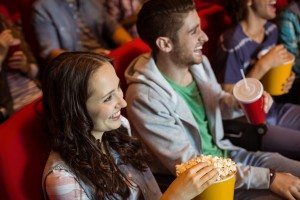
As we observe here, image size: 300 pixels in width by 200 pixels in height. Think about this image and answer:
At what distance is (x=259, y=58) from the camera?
1.81 meters

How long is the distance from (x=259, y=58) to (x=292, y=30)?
299mm

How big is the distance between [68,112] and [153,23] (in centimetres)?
49

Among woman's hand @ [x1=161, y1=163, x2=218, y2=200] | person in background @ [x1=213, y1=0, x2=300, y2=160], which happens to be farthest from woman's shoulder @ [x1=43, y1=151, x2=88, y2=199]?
person in background @ [x1=213, y1=0, x2=300, y2=160]

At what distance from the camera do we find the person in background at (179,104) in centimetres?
136

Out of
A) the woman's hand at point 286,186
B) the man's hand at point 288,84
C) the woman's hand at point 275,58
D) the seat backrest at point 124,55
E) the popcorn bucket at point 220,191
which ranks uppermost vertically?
the seat backrest at point 124,55

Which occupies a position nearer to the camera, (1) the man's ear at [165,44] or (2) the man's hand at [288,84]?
(1) the man's ear at [165,44]

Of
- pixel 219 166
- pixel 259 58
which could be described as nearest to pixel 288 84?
pixel 259 58

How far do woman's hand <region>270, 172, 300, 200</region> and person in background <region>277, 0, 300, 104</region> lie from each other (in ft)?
2.60

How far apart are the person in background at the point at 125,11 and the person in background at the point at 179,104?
0.85 metres

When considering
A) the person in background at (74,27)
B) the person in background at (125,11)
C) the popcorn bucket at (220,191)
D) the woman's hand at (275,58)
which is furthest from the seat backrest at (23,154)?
the person in background at (125,11)

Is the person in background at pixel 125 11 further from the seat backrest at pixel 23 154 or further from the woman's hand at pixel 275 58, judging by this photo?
the seat backrest at pixel 23 154

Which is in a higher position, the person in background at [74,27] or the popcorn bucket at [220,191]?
the person in background at [74,27]

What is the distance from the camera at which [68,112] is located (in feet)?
3.52

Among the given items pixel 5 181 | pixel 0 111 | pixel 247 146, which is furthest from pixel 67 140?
pixel 247 146
